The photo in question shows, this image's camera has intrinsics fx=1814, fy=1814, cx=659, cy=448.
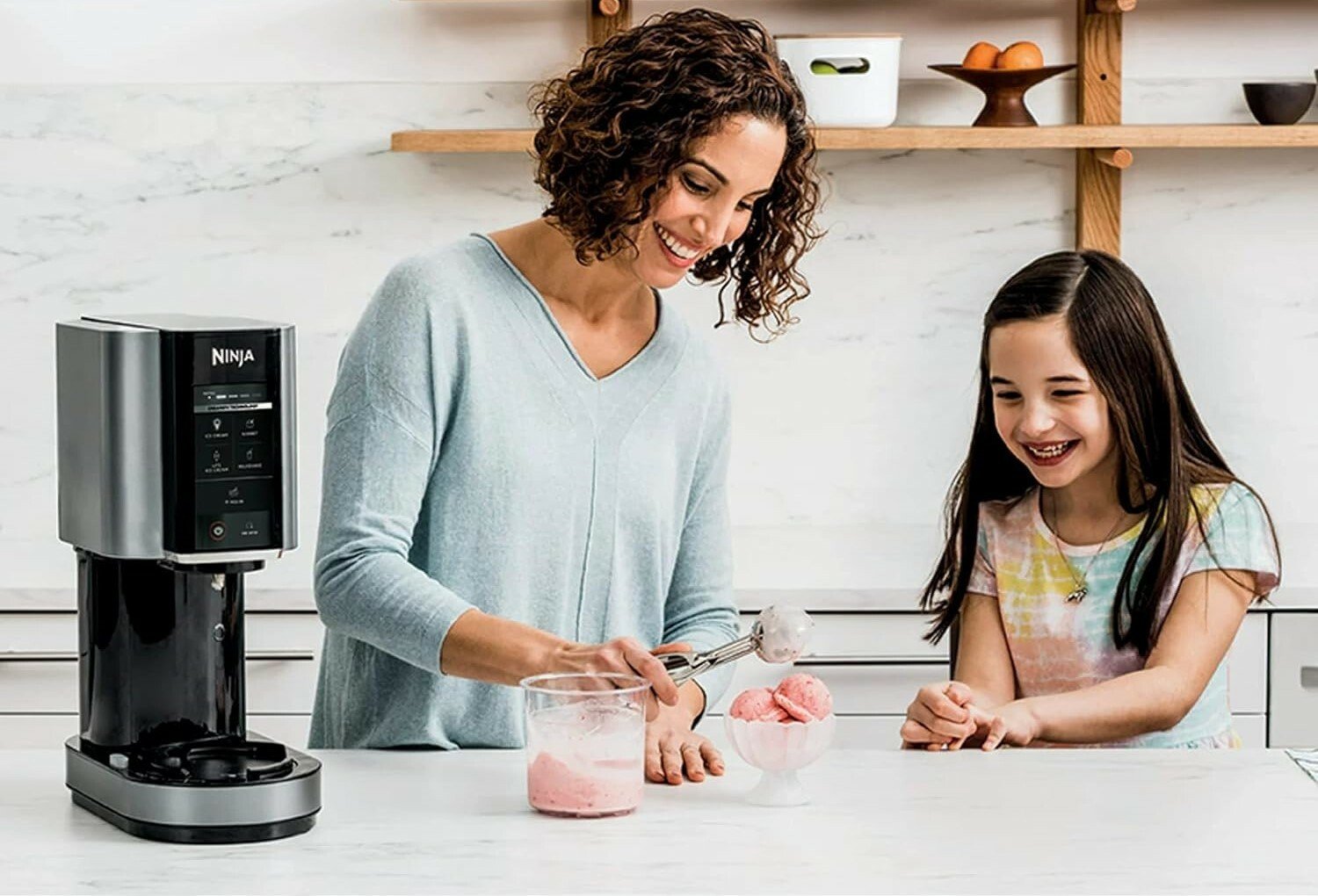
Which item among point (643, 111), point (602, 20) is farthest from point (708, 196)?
point (602, 20)

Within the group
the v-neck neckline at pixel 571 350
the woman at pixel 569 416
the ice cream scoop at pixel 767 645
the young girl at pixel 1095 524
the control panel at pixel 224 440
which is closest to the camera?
the control panel at pixel 224 440

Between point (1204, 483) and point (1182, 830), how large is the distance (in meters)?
0.77

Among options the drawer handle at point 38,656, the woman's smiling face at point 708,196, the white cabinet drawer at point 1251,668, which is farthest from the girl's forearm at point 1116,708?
the drawer handle at point 38,656

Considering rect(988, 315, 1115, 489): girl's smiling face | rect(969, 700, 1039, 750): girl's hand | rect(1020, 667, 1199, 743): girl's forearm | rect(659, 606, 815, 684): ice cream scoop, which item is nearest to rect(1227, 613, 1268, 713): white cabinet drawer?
rect(988, 315, 1115, 489): girl's smiling face

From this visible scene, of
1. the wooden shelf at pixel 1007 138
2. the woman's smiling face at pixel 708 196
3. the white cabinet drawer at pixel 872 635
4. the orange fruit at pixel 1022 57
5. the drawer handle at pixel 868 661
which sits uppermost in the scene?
the orange fruit at pixel 1022 57

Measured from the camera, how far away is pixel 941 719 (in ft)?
5.45

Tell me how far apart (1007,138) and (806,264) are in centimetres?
46

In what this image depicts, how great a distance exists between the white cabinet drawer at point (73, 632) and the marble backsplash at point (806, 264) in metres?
0.31

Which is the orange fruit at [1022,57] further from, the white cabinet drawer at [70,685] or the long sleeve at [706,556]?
the white cabinet drawer at [70,685]

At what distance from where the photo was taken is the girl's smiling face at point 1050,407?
80.4 inches

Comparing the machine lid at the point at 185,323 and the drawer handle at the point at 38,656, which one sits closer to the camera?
the machine lid at the point at 185,323

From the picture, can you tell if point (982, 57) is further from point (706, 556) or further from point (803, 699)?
point (803, 699)

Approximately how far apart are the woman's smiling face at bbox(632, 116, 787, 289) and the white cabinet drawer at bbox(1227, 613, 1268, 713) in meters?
1.41

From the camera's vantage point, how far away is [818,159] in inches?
123
